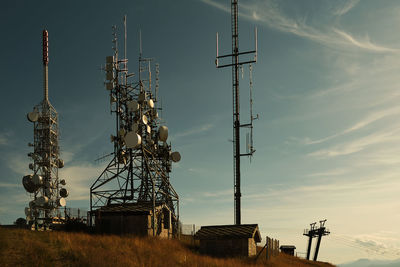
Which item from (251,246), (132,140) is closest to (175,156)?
(132,140)

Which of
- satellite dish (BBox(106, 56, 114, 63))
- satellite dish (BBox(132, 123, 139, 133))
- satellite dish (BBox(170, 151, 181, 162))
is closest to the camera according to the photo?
satellite dish (BBox(132, 123, 139, 133))

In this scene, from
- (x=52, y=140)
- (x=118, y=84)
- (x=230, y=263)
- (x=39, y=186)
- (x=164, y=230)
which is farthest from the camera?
(x=52, y=140)

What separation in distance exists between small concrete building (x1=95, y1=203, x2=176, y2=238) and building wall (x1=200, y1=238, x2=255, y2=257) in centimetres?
505

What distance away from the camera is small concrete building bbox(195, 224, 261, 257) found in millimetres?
30672

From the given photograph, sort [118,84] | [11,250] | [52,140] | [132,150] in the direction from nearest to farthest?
[11,250]
[132,150]
[118,84]
[52,140]

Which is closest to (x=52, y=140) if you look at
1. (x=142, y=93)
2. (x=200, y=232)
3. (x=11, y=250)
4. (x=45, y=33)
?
(x=45, y=33)

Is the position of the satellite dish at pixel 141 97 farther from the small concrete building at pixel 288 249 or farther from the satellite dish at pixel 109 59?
the small concrete building at pixel 288 249

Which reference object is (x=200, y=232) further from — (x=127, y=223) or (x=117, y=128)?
(x=117, y=128)

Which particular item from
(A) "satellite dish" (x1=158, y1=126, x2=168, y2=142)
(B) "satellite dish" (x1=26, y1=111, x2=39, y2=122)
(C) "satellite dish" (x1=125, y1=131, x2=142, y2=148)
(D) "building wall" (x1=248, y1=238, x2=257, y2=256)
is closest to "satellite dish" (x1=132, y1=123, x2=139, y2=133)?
(C) "satellite dish" (x1=125, y1=131, x2=142, y2=148)

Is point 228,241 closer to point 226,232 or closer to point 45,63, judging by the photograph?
point 226,232

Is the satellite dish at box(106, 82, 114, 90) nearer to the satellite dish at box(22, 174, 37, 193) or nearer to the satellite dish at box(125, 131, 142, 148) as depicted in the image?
the satellite dish at box(125, 131, 142, 148)

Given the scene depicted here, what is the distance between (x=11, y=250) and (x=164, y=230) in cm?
1717

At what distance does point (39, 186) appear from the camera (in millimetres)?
50469

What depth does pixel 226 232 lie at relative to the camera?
1247 inches
